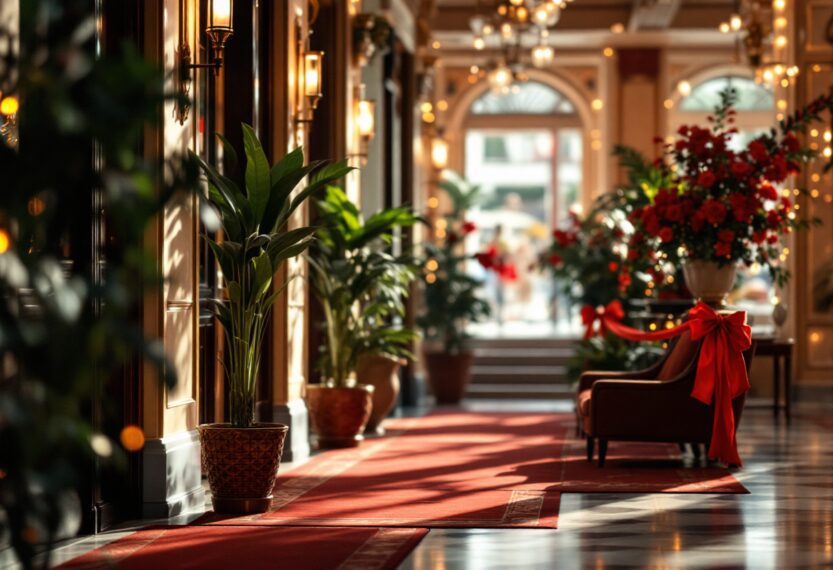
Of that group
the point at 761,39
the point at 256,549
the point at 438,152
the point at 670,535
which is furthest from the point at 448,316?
the point at 256,549

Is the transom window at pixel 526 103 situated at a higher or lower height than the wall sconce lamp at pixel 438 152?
higher

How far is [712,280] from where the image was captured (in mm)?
8422

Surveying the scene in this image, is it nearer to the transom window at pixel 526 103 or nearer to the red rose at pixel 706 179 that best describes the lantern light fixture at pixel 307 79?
the red rose at pixel 706 179

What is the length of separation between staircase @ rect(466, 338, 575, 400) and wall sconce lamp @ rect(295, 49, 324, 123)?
6441 mm

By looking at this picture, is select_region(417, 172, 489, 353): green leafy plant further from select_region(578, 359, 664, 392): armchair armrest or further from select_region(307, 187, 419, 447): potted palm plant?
select_region(578, 359, 664, 392): armchair armrest

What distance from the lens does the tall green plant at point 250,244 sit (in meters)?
5.85

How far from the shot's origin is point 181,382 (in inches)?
234

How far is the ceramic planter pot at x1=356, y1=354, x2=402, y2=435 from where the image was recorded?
30.8 ft

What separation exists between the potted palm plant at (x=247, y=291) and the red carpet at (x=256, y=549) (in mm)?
401

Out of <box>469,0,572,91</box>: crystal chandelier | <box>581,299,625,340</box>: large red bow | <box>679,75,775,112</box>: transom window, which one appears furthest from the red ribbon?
<box>679,75,775,112</box>: transom window

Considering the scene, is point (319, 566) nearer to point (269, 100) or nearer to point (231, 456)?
point (231, 456)

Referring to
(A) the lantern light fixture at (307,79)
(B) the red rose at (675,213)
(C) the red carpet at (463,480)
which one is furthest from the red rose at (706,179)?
(A) the lantern light fixture at (307,79)

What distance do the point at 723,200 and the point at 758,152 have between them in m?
0.37

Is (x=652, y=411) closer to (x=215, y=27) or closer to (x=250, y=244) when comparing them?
(x=250, y=244)
